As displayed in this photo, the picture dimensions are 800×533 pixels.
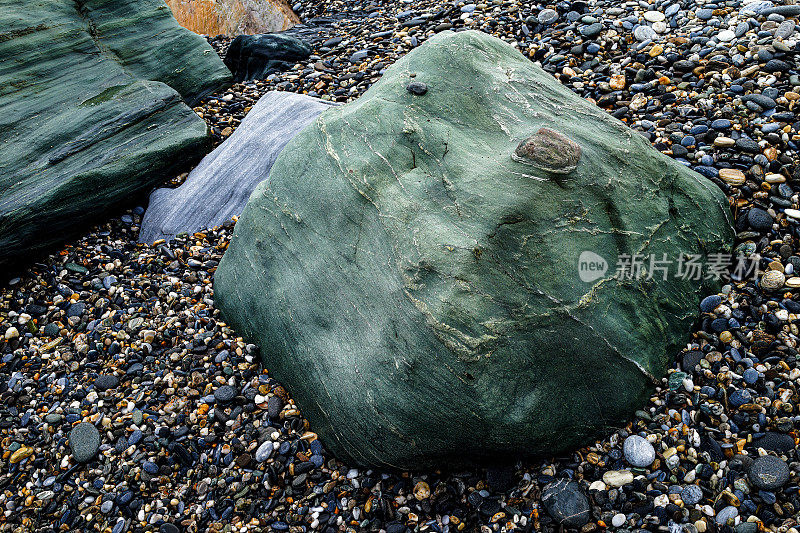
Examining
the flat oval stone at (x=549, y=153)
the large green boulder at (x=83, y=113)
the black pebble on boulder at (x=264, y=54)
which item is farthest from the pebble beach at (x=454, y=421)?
the black pebble on boulder at (x=264, y=54)

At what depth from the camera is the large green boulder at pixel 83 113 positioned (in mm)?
4211

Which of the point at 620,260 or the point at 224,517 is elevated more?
the point at 620,260

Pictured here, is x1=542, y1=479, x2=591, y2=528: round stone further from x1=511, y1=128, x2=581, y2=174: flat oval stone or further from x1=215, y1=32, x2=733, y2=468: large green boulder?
x1=511, y1=128, x2=581, y2=174: flat oval stone

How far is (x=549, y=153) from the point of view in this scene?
2.79 metres

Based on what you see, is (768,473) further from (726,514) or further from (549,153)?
(549,153)

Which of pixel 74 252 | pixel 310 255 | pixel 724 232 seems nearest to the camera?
pixel 310 255

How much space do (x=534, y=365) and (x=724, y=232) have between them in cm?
156

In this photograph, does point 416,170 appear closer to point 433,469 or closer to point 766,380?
point 433,469

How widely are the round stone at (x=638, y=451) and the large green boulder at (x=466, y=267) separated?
0.43 ft

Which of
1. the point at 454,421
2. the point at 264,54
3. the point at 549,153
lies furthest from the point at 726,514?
the point at 264,54

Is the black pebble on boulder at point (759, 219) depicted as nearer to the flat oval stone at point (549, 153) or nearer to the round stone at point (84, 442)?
the flat oval stone at point (549, 153)

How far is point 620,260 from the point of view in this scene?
2855mm

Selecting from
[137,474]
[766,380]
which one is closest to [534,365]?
[766,380]

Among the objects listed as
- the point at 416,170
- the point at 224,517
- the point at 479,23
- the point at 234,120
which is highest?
the point at 416,170
